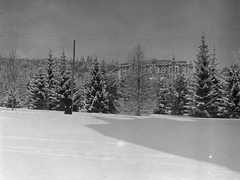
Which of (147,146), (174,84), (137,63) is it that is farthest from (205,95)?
(147,146)

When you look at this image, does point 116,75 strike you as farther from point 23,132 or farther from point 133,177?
point 133,177

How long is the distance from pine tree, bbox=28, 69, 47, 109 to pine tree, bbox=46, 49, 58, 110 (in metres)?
0.49

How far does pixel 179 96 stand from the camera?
2653 centimetres

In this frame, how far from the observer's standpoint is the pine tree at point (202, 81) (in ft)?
63.8

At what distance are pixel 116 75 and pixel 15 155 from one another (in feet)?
89.5

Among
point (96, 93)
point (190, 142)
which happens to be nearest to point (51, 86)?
point (96, 93)

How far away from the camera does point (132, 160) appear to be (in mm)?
3303

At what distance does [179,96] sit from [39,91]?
53.9ft

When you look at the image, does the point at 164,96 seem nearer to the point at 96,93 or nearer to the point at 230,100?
the point at 96,93

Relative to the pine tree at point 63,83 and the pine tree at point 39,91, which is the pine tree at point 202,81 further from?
the pine tree at point 39,91

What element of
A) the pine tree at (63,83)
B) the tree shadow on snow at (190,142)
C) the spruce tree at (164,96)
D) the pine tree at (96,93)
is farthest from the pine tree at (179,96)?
the tree shadow on snow at (190,142)

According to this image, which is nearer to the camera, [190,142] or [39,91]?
[190,142]

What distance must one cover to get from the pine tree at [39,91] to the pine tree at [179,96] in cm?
1533

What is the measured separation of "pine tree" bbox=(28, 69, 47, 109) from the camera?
2525 cm
